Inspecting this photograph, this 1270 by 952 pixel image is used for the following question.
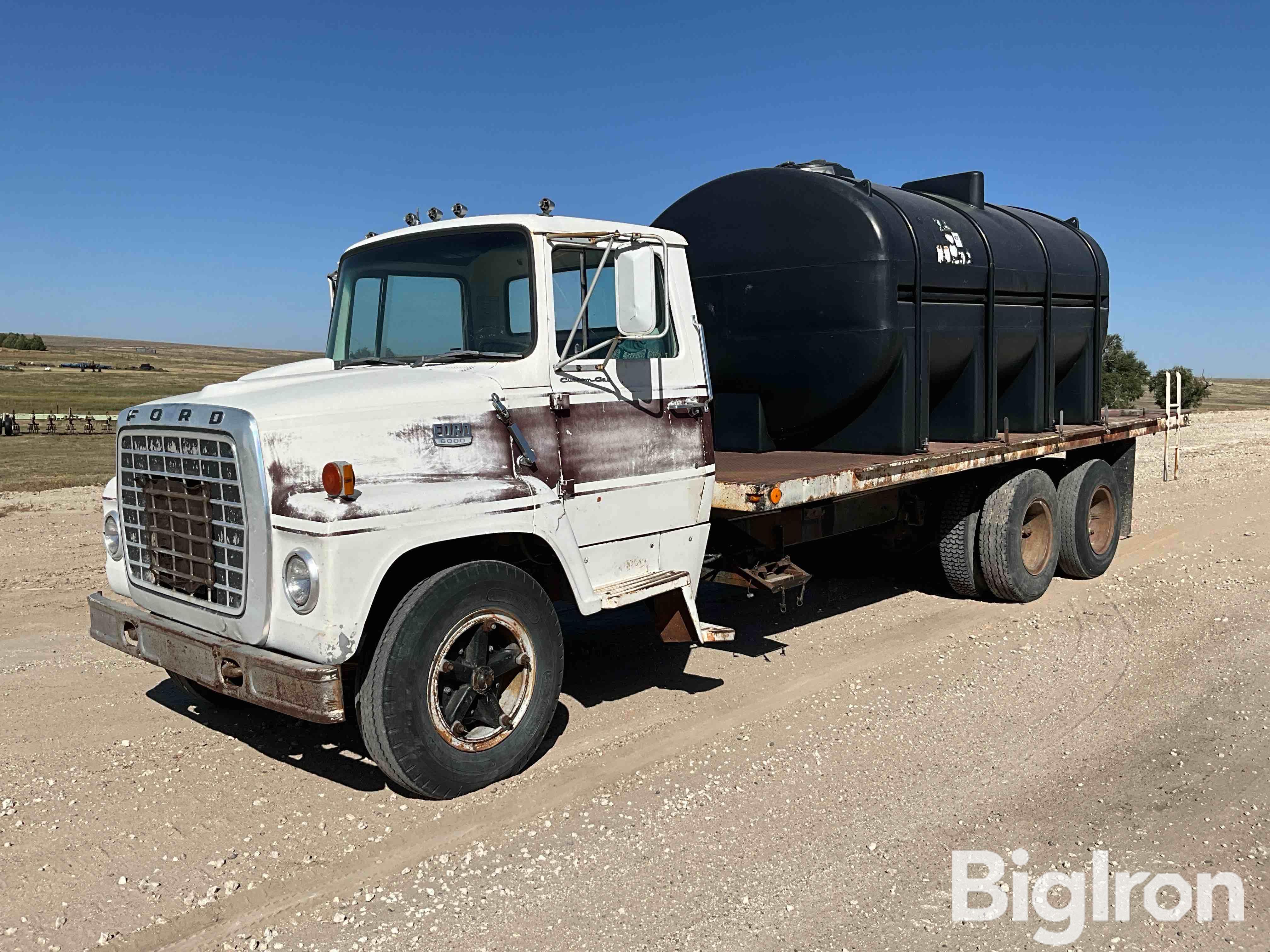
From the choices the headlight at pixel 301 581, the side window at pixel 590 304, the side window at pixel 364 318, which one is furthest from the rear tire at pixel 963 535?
the headlight at pixel 301 581

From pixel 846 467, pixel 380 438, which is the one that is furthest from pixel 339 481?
pixel 846 467

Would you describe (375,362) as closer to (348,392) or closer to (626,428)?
(348,392)

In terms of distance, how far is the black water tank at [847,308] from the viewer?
23.9 ft

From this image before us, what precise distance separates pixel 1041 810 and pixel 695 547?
225cm

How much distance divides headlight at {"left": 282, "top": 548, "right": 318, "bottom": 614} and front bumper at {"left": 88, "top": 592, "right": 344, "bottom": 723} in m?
0.24

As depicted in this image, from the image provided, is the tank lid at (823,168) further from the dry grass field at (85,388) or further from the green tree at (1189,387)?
the green tree at (1189,387)

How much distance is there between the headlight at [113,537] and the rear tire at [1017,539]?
641 cm

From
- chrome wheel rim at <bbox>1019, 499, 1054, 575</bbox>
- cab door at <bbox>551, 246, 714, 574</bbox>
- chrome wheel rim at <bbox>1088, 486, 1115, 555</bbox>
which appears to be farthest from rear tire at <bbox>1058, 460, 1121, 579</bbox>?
cab door at <bbox>551, 246, 714, 574</bbox>

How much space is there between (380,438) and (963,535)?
18.5 ft

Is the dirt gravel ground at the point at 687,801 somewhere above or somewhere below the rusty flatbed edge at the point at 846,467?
below

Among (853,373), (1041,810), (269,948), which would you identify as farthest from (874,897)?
(853,373)

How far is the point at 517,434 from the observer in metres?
4.95

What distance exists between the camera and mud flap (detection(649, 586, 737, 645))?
580cm

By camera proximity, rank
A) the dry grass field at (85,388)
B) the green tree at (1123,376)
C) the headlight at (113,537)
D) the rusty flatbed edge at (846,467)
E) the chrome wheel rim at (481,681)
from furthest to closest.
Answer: the green tree at (1123,376) < the dry grass field at (85,388) < the rusty flatbed edge at (846,467) < the headlight at (113,537) < the chrome wheel rim at (481,681)
